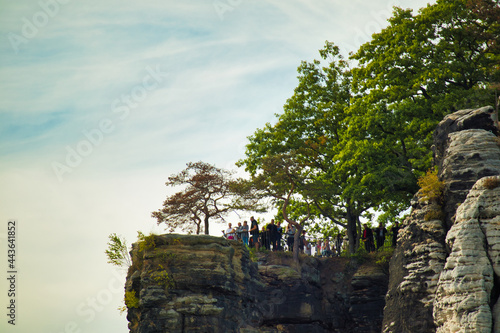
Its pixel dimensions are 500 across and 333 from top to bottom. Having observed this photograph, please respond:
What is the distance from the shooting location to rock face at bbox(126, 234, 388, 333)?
34344 mm

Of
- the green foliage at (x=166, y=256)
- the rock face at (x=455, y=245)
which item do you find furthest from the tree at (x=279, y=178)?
the rock face at (x=455, y=245)

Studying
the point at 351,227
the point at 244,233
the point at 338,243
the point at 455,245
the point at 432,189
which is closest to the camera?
the point at 455,245

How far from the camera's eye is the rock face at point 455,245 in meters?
19.7

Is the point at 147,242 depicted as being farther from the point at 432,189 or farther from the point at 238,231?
the point at 432,189

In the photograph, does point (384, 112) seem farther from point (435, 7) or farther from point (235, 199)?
point (235, 199)

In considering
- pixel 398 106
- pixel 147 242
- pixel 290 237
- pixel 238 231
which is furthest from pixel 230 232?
pixel 398 106

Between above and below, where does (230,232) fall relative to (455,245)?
above

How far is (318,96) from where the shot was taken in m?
48.6

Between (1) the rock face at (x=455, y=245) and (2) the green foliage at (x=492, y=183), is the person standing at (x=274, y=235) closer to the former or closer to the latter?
(1) the rock face at (x=455, y=245)

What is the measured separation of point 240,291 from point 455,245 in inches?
719

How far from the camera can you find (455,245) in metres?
21.0

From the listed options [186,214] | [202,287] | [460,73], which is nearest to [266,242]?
[186,214]

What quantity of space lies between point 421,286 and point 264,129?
24636 mm

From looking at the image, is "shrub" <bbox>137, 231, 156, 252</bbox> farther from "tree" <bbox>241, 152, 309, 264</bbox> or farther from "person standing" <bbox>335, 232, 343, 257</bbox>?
"person standing" <bbox>335, 232, 343, 257</bbox>
